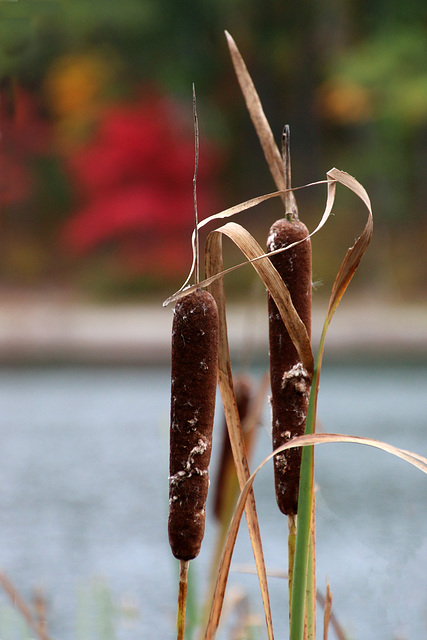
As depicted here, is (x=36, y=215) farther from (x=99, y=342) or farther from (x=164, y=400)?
(x=164, y=400)

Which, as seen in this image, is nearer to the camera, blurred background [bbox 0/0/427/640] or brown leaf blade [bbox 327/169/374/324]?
brown leaf blade [bbox 327/169/374/324]

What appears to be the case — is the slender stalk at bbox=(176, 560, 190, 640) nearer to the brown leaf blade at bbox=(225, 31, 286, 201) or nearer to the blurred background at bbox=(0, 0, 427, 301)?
the brown leaf blade at bbox=(225, 31, 286, 201)

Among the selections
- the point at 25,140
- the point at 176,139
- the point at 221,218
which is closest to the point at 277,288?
the point at 221,218

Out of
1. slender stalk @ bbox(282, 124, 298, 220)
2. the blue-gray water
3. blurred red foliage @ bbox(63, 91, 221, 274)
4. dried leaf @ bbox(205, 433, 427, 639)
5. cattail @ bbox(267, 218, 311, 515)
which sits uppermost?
blurred red foliage @ bbox(63, 91, 221, 274)

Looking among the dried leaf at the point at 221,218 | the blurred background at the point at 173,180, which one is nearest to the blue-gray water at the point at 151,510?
the blurred background at the point at 173,180

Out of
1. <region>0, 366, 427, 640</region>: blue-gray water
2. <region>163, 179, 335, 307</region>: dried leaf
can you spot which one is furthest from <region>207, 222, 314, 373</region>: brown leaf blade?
<region>0, 366, 427, 640</region>: blue-gray water
